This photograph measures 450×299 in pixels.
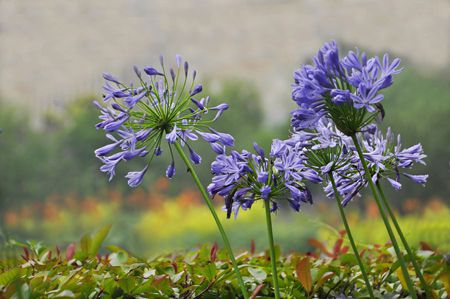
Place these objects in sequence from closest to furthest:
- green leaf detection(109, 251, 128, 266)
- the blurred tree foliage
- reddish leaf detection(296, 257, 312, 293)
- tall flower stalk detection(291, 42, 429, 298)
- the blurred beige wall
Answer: tall flower stalk detection(291, 42, 429, 298) → reddish leaf detection(296, 257, 312, 293) → green leaf detection(109, 251, 128, 266) → the blurred tree foliage → the blurred beige wall

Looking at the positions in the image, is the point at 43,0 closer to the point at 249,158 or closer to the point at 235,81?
the point at 235,81

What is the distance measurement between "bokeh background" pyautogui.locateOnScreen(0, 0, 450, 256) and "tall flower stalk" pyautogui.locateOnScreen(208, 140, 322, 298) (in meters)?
4.02

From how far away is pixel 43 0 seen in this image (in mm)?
9008

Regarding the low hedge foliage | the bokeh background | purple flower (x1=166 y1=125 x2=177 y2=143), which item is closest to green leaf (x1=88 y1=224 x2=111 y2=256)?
the low hedge foliage

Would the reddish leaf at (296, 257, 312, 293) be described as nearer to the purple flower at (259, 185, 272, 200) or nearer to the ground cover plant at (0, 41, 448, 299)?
the ground cover plant at (0, 41, 448, 299)

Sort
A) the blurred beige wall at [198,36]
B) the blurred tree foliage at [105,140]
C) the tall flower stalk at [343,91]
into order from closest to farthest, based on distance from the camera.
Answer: the tall flower stalk at [343,91] → the blurred tree foliage at [105,140] → the blurred beige wall at [198,36]

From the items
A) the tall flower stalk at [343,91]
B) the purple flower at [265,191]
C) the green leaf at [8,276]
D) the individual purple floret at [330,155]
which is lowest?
the green leaf at [8,276]

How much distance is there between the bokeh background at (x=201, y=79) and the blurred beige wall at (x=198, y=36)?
17 mm

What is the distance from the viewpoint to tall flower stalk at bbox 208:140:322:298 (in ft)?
2.91

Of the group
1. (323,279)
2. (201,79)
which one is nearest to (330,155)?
(323,279)

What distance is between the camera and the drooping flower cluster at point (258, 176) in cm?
89

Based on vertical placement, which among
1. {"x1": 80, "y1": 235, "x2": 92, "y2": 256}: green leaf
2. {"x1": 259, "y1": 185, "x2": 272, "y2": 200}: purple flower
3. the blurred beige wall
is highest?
the blurred beige wall

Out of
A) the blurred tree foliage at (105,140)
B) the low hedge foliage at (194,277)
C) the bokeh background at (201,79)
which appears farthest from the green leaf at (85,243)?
the blurred tree foliage at (105,140)

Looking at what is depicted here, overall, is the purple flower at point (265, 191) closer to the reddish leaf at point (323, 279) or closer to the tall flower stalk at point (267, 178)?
the tall flower stalk at point (267, 178)
